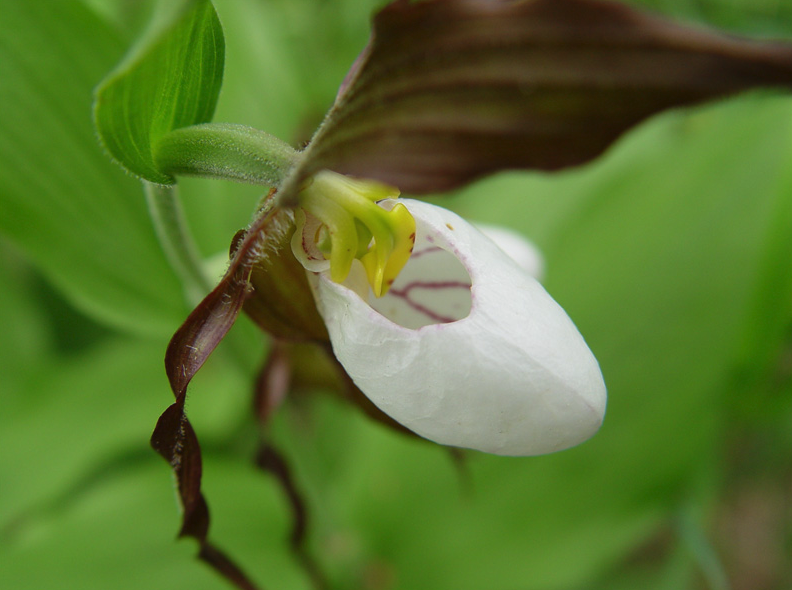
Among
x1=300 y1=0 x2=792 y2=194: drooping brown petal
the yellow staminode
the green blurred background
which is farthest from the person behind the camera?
the green blurred background

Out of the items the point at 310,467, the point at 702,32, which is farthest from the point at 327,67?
the point at 702,32

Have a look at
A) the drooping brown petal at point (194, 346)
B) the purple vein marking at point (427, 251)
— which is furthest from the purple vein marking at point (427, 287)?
the drooping brown petal at point (194, 346)

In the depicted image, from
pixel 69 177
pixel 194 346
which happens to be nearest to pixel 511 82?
pixel 194 346

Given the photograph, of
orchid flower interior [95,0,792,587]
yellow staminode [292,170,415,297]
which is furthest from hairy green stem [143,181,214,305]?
yellow staminode [292,170,415,297]

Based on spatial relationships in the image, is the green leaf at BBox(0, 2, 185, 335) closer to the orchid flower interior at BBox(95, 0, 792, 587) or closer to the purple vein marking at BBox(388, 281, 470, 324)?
the orchid flower interior at BBox(95, 0, 792, 587)

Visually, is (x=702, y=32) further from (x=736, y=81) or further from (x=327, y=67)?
(x=327, y=67)

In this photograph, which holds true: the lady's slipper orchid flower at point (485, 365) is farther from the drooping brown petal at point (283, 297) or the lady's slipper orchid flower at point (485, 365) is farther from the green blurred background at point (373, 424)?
the green blurred background at point (373, 424)
